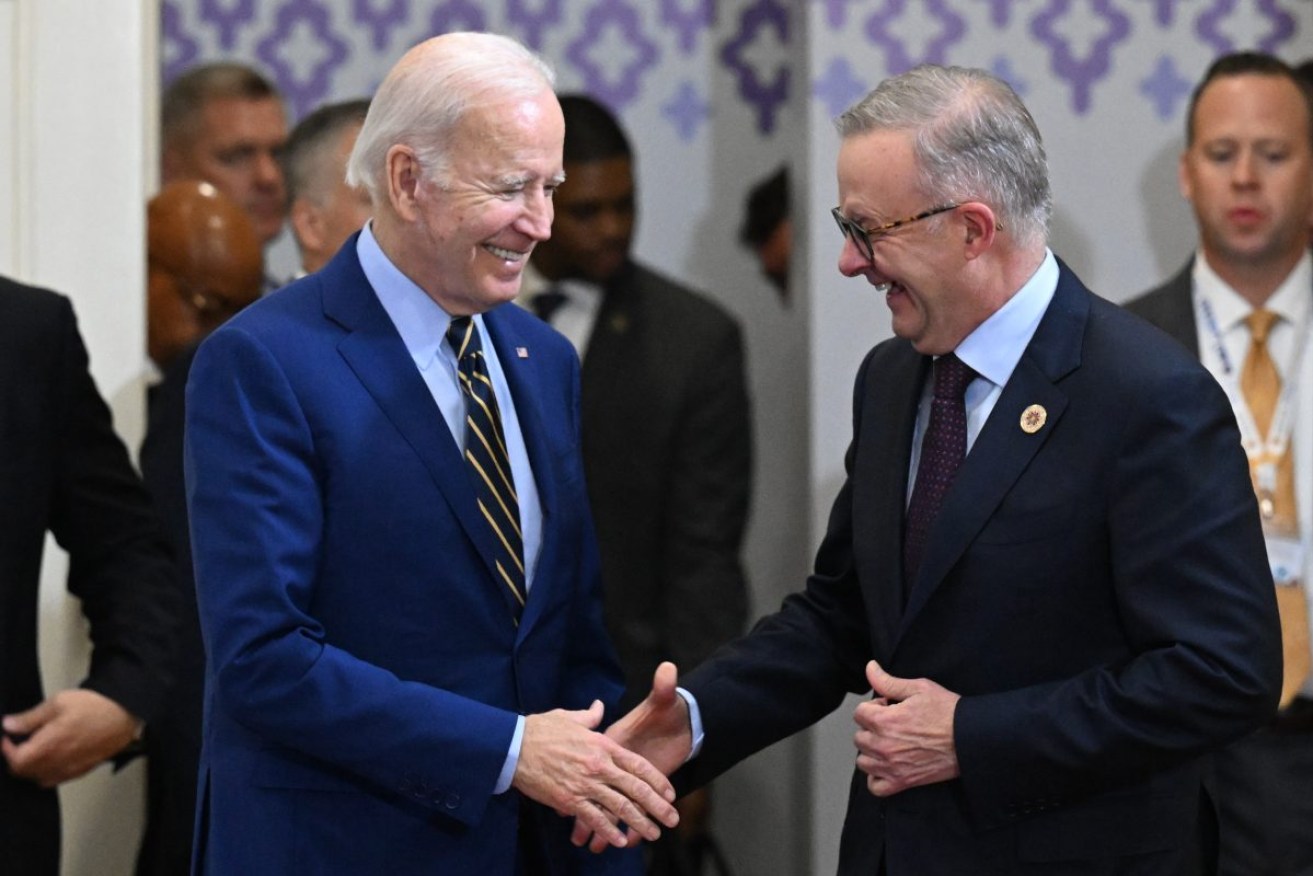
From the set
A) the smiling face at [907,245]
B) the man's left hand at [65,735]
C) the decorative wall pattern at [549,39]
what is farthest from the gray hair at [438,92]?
the decorative wall pattern at [549,39]

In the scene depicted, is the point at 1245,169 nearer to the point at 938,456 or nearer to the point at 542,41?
the point at 938,456

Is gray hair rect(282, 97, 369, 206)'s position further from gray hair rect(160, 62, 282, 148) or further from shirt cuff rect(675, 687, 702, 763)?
shirt cuff rect(675, 687, 702, 763)

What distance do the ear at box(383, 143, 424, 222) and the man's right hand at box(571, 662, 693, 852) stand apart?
73cm

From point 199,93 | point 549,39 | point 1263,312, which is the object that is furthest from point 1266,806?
point 199,93

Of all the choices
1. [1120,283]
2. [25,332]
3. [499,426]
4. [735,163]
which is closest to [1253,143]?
[1120,283]

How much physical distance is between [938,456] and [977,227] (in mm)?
322

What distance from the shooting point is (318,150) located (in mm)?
4059

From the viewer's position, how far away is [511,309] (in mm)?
3047

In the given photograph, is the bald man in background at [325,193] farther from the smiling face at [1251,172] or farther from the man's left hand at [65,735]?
the smiling face at [1251,172]

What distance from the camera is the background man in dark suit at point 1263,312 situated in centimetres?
398

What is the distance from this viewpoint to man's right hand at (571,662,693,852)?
2.89m

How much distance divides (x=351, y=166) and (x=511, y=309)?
1.12 feet

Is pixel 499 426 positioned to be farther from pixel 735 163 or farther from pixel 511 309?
pixel 735 163

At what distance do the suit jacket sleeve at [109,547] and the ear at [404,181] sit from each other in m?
0.84
